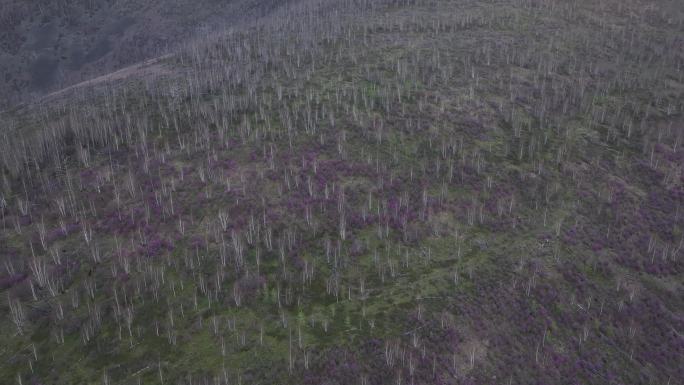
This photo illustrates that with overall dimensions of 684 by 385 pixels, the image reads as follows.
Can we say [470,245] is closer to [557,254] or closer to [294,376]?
[557,254]

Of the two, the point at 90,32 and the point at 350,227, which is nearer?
the point at 350,227

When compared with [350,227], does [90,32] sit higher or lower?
higher

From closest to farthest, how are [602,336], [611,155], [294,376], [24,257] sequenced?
[294,376] < [602,336] < [24,257] < [611,155]

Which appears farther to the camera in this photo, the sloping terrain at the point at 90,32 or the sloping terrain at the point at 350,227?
the sloping terrain at the point at 90,32

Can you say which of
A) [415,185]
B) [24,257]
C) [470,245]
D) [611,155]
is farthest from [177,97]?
[611,155]

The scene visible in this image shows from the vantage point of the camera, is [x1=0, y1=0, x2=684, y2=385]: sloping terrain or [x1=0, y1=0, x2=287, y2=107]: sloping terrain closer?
[x1=0, y1=0, x2=684, y2=385]: sloping terrain

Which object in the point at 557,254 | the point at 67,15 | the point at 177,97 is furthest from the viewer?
the point at 67,15

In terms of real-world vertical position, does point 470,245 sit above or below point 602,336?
above

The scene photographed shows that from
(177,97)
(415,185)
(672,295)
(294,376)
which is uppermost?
(177,97)
